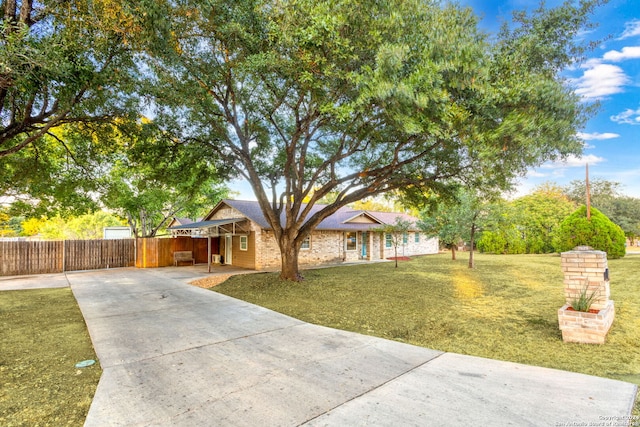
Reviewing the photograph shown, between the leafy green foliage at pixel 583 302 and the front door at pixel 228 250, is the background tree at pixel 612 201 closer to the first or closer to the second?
the leafy green foliage at pixel 583 302

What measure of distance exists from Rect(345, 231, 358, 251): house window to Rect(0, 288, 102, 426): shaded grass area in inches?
584

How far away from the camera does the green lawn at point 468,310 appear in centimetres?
445

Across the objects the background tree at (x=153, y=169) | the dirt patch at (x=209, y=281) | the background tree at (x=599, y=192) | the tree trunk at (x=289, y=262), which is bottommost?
the dirt patch at (x=209, y=281)

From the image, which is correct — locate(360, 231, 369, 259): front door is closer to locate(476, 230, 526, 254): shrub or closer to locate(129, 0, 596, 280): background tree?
locate(476, 230, 526, 254): shrub

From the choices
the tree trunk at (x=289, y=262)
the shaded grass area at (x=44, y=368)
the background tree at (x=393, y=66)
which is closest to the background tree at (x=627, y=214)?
the background tree at (x=393, y=66)

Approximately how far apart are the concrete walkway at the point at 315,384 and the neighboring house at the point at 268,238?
1002 cm

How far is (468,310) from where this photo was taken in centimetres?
711

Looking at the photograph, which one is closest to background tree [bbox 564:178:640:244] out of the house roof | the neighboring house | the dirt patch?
the neighboring house

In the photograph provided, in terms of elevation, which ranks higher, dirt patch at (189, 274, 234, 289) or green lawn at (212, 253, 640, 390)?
green lawn at (212, 253, 640, 390)

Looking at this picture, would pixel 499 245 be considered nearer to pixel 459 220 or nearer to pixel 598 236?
pixel 598 236

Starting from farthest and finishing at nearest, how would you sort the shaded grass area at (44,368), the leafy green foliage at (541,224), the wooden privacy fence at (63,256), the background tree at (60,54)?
the leafy green foliage at (541,224), the wooden privacy fence at (63,256), the background tree at (60,54), the shaded grass area at (44,368)

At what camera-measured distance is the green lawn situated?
445 centimetres

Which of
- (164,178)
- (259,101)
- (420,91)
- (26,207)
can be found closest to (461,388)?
(420,91)

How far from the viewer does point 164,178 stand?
10.9 metres
